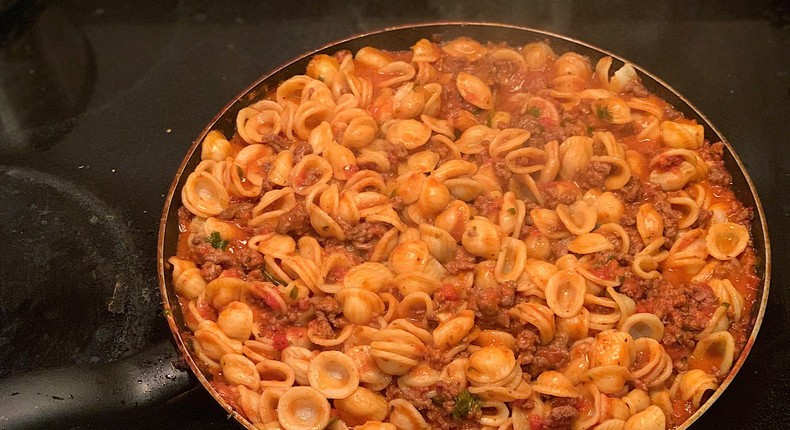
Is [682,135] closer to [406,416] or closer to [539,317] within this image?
[539,317]

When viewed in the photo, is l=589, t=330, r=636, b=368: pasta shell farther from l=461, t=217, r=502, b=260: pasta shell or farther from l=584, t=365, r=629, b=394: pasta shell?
l=461, t=217, r=502, b=260: pasta shell

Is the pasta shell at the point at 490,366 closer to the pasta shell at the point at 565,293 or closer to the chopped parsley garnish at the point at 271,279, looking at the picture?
the pasta shell at the point at 565,293

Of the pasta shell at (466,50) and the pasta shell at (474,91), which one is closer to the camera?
the pasta shell at (474,91)

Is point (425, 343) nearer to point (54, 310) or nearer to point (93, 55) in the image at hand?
point (54, 310)

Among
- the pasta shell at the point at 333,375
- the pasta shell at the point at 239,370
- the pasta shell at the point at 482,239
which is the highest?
the pasta shell at the point at 482,239

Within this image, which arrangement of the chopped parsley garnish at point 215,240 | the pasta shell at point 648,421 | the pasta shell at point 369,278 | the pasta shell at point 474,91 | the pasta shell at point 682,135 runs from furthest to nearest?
the pasta shell at point 474,91 < the pasta shell at point 682,135 < the chopped parsley garnish at point 215,240 < the pasta shell at point 369,278 < the pasta shell at point 648,421

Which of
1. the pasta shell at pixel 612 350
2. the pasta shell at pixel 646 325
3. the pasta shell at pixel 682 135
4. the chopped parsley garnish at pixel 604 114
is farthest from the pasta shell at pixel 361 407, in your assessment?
the pasta shell at pixel 682 135

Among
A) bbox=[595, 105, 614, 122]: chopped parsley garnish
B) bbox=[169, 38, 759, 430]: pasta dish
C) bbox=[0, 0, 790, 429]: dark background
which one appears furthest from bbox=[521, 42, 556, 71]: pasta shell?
bbox=[0, 0, 790, 429]: dark background
